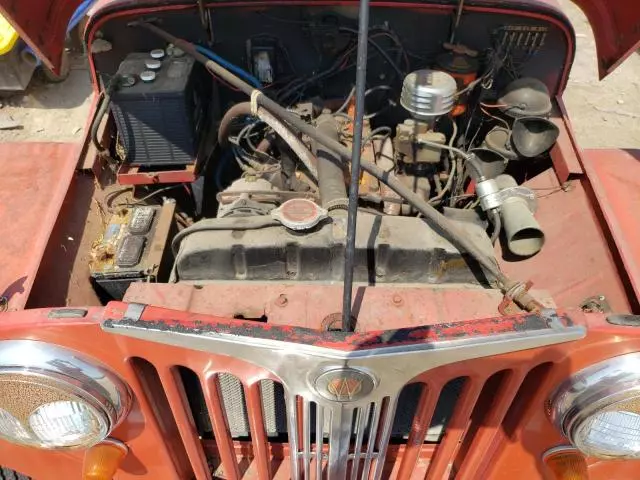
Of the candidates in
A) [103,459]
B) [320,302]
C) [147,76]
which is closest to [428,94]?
[320,302]

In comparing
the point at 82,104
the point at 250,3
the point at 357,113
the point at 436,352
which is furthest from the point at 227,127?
the point at 82,104

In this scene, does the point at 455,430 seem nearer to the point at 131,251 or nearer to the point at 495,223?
the point at 495,223

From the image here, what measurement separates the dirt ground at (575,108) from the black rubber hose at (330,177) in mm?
3304

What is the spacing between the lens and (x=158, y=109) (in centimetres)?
209

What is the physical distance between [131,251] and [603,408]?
1.54 meters

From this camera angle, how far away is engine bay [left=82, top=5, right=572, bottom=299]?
175 cm

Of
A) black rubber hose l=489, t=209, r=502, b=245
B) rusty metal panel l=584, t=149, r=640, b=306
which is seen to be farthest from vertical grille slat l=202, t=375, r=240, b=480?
rusty metal panel l=584, t=149, r=640, b=306

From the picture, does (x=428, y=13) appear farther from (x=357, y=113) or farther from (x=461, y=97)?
(x=357, y=113)

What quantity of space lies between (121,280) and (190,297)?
0.42 m

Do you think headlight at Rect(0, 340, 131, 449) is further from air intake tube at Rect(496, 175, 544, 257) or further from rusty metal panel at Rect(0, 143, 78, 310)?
air intake tube at Rect(496, 175, 544, 257)

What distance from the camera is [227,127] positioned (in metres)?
2.29

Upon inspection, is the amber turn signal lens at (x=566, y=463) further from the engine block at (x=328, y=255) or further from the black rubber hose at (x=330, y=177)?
the black rubber hose at (x=330, y=177)

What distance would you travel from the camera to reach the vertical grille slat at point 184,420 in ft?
4.72

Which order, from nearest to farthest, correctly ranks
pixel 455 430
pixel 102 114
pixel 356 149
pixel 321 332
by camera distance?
1. pixel 356 149
2. pixel 321 332
3. pixel 455 430
4. pixel 102 114
